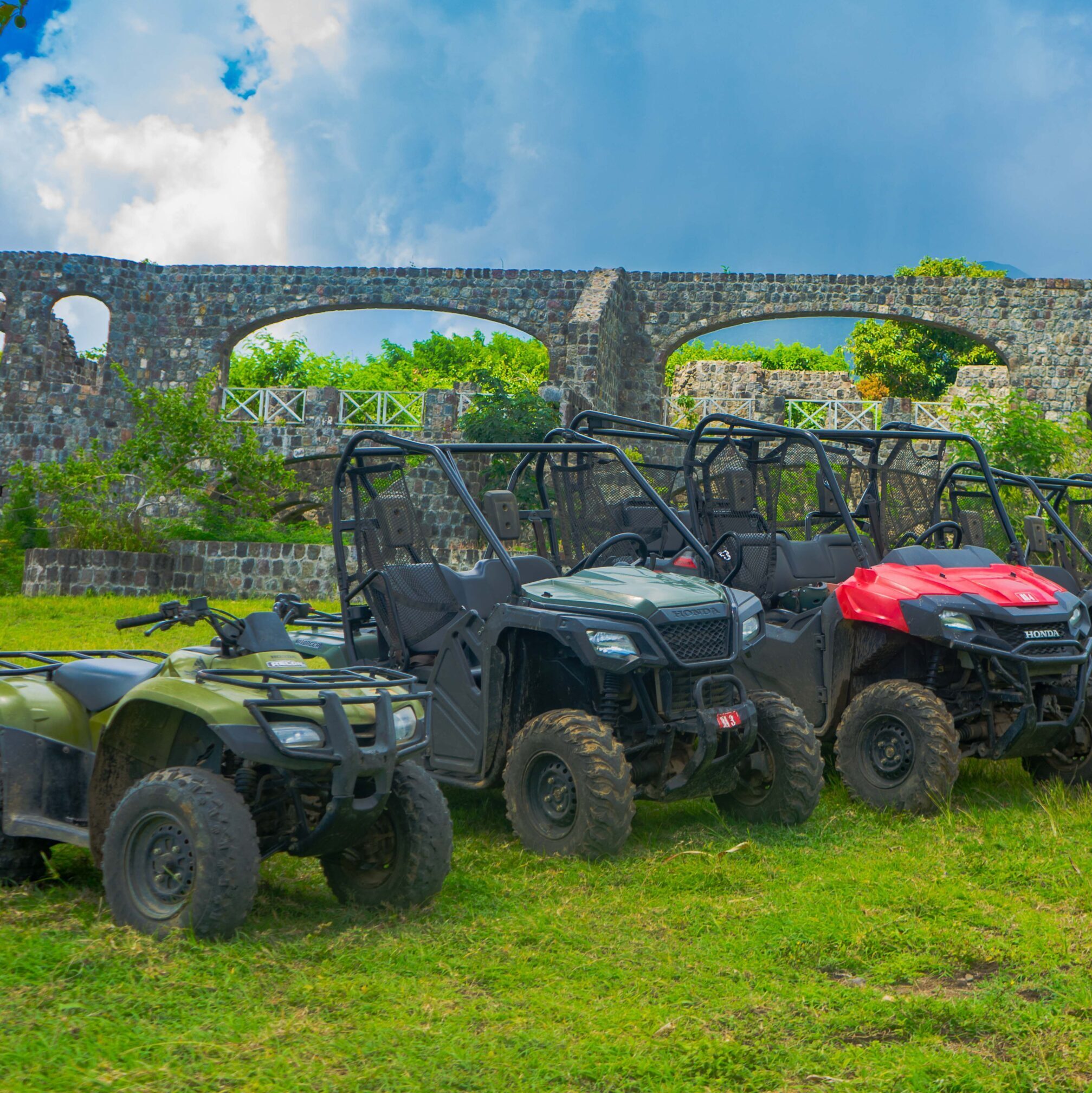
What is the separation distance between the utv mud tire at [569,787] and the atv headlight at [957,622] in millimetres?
1857

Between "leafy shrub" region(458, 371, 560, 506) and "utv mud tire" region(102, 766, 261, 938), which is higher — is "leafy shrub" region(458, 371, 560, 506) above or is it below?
above

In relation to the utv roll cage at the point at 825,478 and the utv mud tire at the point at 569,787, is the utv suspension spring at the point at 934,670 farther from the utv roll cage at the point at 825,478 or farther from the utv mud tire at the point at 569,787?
the utv mud tire at the point at 569,787

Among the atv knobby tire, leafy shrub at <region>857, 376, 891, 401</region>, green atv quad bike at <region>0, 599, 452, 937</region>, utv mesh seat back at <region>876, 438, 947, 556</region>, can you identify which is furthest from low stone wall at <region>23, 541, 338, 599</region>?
leafy shrub at <region>857, 376, 891, 401</region>

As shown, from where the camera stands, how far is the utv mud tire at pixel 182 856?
3.85 meters

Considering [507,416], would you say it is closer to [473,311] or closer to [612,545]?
[473,311]

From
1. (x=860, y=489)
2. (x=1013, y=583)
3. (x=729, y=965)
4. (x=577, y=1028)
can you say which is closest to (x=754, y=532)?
(x=860, y=489)

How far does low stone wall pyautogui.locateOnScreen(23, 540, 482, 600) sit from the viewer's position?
17250 mm

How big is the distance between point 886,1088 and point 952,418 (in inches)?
800

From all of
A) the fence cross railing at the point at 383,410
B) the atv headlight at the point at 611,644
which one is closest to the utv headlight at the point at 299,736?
the atv headlight at the point at 611,644

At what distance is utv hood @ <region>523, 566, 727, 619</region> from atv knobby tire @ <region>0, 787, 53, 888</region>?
2229mm

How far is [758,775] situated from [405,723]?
2265 millimetres

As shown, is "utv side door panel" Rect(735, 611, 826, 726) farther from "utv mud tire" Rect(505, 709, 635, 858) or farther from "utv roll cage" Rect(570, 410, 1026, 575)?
"utv mud tire" Rect(505, 709, 635, 858)

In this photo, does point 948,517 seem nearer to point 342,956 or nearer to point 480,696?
point 480,696

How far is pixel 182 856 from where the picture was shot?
3.97 meters
